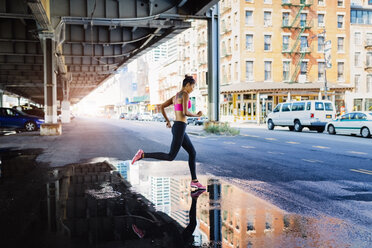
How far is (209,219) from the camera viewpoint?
4.69 m

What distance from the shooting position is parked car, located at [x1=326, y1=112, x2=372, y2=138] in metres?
21.2

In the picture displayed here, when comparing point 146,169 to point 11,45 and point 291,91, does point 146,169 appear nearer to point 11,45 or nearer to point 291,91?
point 11,45

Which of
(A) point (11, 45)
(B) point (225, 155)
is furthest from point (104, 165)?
(A) point (11, 45)

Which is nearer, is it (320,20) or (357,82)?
(320,20)

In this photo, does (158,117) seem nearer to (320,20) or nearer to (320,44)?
(320,44)

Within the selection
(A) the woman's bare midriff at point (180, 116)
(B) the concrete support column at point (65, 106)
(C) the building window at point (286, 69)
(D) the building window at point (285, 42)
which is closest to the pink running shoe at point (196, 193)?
(A) the woman's bare midriff at point (180, 116)

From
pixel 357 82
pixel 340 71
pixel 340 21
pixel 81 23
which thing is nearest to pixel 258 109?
pixel 340 71

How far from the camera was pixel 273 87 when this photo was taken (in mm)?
45250

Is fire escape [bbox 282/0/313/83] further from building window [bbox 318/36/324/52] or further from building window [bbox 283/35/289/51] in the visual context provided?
building window [bbox 318/36/324/52]

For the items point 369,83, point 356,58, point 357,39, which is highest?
point 357,39

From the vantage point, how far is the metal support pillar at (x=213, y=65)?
22797mm

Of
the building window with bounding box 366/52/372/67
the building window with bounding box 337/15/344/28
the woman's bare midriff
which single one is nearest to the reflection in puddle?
the woman's bare midriff

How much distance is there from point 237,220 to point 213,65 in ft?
62.2

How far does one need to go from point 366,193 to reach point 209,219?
3.29 metres
